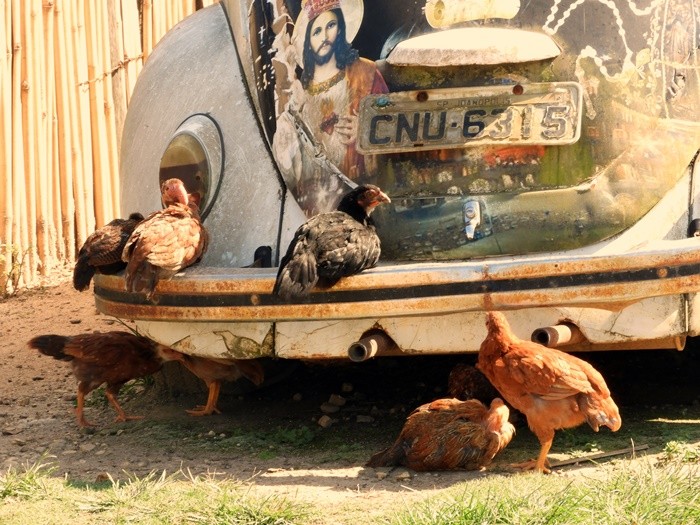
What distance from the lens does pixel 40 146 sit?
1034 centimetres

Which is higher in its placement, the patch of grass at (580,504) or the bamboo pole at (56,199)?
the bamboo pole at (56,199)

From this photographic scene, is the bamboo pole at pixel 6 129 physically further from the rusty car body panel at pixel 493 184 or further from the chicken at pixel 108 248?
the rusty car body panel at pixel 493 184

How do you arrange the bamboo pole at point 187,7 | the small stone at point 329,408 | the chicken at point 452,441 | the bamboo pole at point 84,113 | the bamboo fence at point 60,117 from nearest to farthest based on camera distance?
the chicken at point 452,441 → the small stone at point 329,408 → the bamboo fence at point 60,117 → the bamboo pole at point 84,113 → the bamboo pole at point 187,7

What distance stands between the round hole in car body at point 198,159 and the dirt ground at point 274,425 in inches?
48.2

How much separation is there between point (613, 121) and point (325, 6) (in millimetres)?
1524

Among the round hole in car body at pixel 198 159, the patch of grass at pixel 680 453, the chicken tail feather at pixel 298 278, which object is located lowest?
the patch of grass at pixel 680 453

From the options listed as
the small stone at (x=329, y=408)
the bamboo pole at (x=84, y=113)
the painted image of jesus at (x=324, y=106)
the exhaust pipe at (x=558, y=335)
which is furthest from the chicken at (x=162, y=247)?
the bamboo pole at (x=84, y=113)

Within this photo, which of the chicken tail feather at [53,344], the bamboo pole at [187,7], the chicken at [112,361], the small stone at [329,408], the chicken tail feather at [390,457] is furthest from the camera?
the bamboo pole at [187,7]

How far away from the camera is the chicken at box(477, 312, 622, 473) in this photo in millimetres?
5555

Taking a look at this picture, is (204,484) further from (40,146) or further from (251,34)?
(40,146)

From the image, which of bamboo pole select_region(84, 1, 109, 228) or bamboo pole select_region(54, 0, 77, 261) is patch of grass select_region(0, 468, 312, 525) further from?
→ bamboo pole select_region(84, 1, 109, 228)

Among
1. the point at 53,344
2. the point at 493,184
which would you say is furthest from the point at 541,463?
the point at 53,344

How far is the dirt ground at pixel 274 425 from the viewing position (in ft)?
18.6

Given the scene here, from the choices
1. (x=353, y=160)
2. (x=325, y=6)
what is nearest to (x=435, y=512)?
(x=353, y=160)
